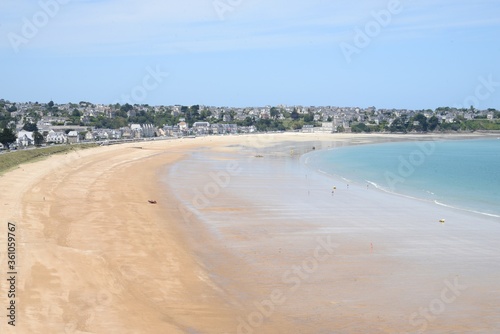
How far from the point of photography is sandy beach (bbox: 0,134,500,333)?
10.1 metres

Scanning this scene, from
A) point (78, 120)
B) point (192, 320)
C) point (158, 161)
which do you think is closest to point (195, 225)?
point (192, 320)

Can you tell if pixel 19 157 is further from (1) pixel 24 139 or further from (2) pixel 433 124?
(2) pixel 433 124

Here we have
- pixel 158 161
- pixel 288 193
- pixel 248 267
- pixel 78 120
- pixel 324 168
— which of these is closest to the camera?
pixel 248 267

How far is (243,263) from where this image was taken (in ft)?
45.1

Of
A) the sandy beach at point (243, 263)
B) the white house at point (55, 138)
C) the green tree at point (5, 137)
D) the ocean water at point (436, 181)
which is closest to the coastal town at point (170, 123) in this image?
the white house at point (55, 138)

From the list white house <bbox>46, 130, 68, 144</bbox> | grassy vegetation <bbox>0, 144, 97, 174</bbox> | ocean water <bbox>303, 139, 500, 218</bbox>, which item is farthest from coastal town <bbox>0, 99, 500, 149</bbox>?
ocean water <bbox>303, 139, 500, 218</bbox>

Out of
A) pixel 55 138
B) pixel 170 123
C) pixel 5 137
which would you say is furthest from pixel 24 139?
pixel 170 123

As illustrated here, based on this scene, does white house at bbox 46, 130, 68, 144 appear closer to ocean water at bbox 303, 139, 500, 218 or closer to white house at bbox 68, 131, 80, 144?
white house at bbox 68, 131, 80, 144

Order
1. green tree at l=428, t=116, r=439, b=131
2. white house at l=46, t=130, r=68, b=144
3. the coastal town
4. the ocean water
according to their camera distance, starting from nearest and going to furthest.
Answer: the ocean water
white house at l=46, t=130, r=68, b=144
the coastal town
green tree at l=428, t=116, r=439, b=131

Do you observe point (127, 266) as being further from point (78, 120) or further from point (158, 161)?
point (78, 120)

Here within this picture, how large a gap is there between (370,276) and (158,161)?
3208 cm

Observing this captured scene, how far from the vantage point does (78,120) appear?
100312 millimetres

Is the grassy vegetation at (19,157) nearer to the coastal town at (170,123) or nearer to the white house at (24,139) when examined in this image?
the white house at (24,139)

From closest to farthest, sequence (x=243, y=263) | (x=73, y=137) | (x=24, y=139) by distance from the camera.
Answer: (x=243, y=263) < (x=24, y=139) < (x=73, y=137)
